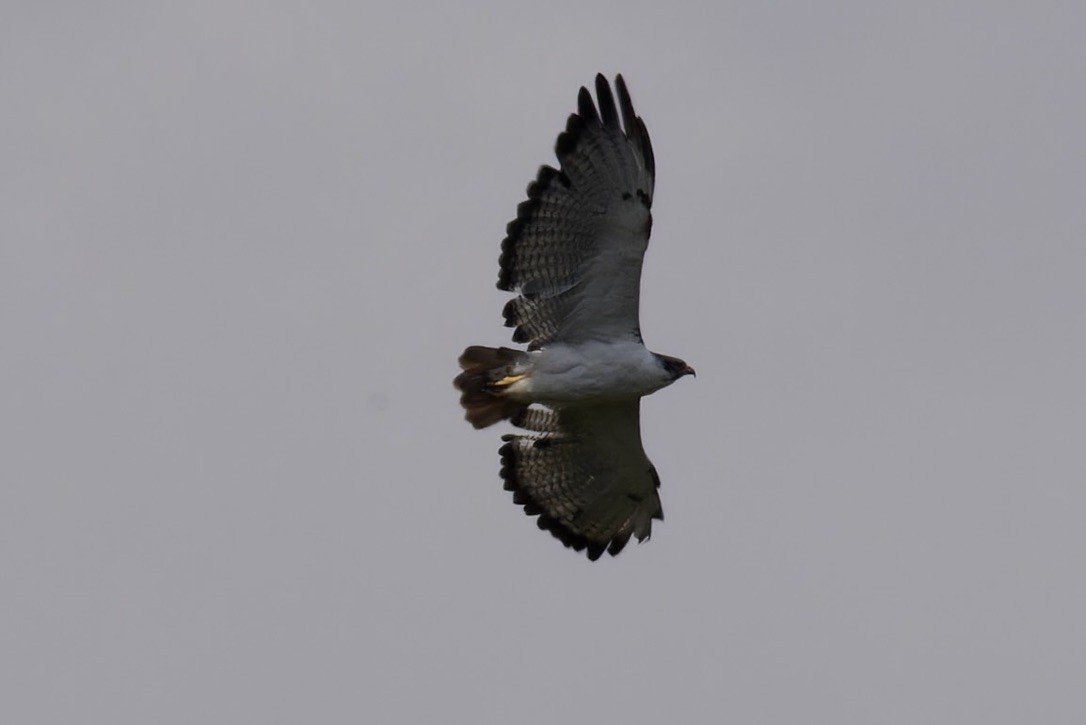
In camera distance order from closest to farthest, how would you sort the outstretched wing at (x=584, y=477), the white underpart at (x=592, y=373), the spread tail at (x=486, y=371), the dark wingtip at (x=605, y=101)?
1. the dark wingtip at (x=605, y=101)
2. the white underpart at (x=592, y=373)
3. the spread tail at (x=486, y=371)
4. the outstretched wing at (x=584, y=477)

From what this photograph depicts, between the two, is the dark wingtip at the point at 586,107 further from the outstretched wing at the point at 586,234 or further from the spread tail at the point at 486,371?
the spread tail at the point at 486,371

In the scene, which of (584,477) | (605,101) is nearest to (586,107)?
(605,101)

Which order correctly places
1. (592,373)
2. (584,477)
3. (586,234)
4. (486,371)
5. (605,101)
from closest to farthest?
(605,101), (586,234), (592,373), (486,371), (584,477)

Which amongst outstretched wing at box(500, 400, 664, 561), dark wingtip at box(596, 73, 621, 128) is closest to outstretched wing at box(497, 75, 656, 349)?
dark wingtip at box(596, 73, 621, 128)

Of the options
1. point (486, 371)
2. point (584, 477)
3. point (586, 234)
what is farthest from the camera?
point (584, 477)

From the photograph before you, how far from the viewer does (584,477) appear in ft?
62.8

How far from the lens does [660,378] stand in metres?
17.8

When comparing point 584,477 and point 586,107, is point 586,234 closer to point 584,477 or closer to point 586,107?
point 586,107

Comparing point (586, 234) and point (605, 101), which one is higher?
point (605, 101)

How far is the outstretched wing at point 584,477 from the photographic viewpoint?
1880cm

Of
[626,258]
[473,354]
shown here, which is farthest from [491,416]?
[626,258]

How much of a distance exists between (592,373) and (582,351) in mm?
199

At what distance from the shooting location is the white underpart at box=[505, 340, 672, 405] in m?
17.8

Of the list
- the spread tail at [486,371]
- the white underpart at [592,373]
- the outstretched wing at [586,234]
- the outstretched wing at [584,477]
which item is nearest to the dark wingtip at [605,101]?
the outstretched wing at [586,234]
